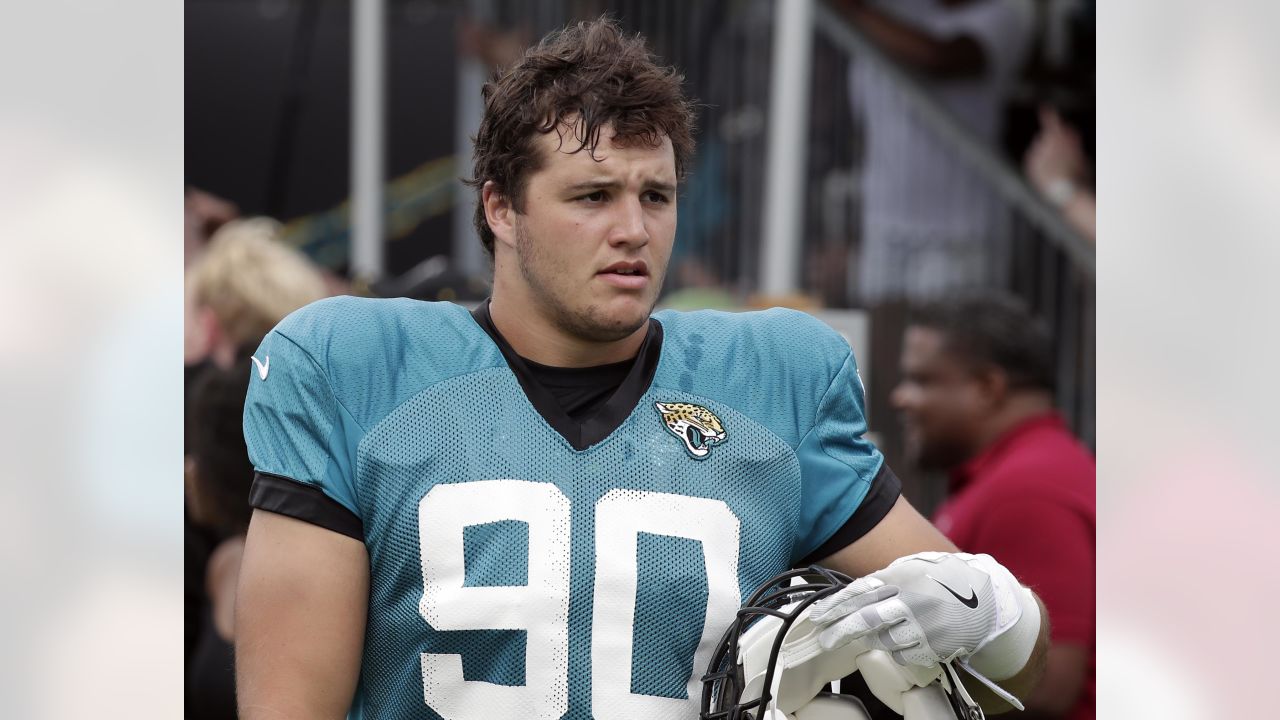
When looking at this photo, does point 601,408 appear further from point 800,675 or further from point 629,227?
point 800,675

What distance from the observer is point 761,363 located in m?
2.18

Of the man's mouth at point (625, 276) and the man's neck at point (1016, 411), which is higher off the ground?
the man's mouth at point (625, 276)

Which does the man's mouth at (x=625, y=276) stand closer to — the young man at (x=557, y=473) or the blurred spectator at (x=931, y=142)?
the young man at (x=557, y=473)

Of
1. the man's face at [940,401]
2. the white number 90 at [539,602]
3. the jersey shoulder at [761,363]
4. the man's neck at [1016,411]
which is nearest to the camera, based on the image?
the white number 90 at [539,602]

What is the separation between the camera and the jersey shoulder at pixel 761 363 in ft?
7.04

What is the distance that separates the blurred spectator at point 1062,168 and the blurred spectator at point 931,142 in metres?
0.18

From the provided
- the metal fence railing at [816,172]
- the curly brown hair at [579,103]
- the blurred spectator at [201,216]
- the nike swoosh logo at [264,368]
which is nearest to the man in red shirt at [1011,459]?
the metal fence railing at [816,172]

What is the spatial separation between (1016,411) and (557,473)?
2.09m

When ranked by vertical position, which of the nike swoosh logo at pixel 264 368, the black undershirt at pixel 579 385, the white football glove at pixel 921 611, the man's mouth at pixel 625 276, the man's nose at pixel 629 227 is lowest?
the white football glove at pixel 921 611

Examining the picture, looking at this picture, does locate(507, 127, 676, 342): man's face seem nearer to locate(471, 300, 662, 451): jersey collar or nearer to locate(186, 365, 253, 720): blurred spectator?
locate(471, 300, 662, 451): jersey collar

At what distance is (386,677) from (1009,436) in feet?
7.16

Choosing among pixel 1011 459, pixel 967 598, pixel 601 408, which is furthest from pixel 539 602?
pixel 1011 459
